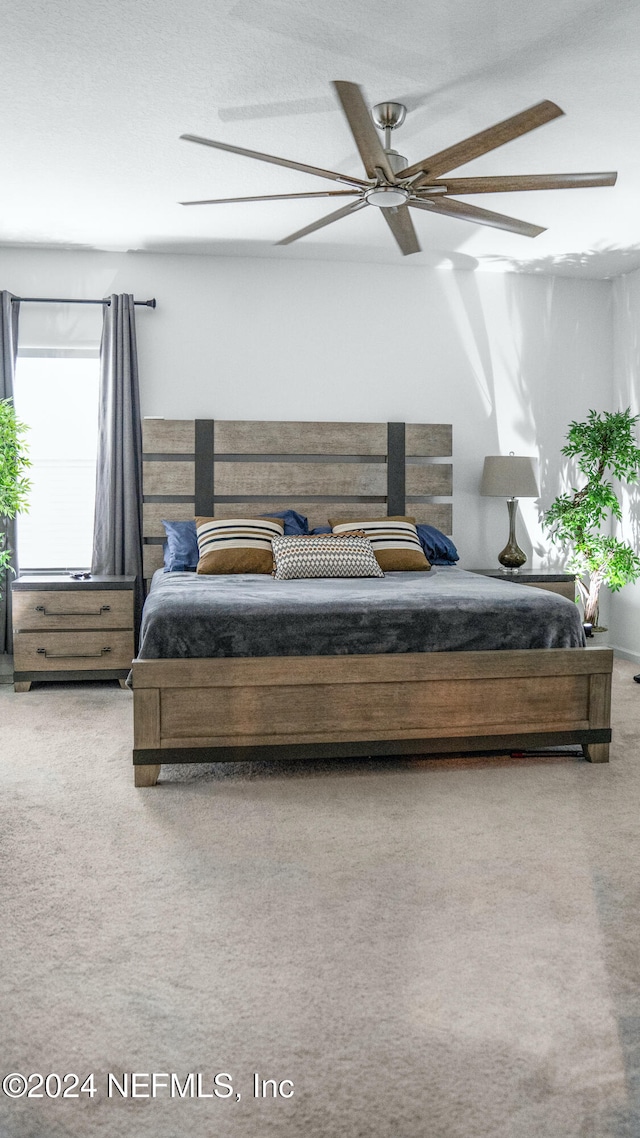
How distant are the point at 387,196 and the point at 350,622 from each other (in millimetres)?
1639

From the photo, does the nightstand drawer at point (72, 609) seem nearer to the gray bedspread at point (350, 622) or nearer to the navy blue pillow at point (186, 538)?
the navy blue pillow at point (186, 538)

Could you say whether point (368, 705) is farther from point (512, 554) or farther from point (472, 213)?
point (512, 554)

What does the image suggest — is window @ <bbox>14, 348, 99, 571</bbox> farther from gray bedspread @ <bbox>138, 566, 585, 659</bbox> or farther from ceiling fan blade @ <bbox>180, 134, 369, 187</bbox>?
ceiling fan blade @ <bbox>180, 134, 369, 187</bbox>

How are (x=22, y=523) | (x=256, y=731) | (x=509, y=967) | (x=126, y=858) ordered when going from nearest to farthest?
1. (x=509, y=967)
2. (x=126, y=858)
3. (x=256, y=731)
4. (x=22, y=523)

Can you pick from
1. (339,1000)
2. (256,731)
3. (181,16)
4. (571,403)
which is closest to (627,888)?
(339,1000)

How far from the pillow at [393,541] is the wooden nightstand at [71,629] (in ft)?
4.61

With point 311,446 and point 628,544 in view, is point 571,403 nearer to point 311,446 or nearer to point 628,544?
point 628,544

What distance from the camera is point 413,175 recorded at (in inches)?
113

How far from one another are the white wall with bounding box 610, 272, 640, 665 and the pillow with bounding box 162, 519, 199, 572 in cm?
302

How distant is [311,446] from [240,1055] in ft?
13.6

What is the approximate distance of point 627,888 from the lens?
2197 mm

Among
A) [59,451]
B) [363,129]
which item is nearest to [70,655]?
[59,451]

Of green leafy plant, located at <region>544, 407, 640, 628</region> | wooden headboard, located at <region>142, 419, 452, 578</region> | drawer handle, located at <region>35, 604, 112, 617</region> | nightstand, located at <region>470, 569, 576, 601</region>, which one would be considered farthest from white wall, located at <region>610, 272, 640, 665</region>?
drawer handle, located at <region>35, 604, 112, 617</region>

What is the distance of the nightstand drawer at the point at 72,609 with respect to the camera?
4.58m
